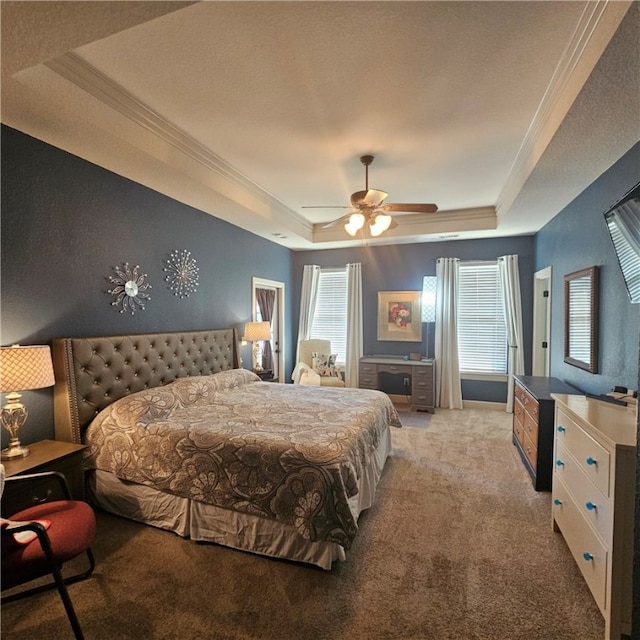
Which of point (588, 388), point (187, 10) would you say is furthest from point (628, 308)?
point (187, 10)

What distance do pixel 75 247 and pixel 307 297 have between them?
3.98 m

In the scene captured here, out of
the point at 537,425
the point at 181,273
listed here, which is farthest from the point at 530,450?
the point at 181,273

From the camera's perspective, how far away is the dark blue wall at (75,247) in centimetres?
228

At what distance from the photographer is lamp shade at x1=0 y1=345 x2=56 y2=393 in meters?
1.98

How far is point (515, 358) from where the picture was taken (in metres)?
5.10

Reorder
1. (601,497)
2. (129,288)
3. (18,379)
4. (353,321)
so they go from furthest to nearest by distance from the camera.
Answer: (353,321), (129,288), (18,379), (601,497)

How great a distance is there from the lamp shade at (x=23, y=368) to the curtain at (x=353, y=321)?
4423mm

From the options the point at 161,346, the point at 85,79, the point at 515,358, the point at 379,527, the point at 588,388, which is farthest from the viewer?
the point at 515,358

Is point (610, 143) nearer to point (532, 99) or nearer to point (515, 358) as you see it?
point (532, 99)

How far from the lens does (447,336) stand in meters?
5.43

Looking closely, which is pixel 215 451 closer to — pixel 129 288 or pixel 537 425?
pixel 129 288

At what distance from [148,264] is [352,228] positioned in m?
2.01

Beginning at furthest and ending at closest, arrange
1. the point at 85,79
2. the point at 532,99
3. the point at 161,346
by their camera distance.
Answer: the point at 161,346
the point at 532,99
the point at 85,79

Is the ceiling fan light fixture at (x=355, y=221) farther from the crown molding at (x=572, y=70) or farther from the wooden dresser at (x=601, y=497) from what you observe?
the wooden dresser at (x=601, y=497)
